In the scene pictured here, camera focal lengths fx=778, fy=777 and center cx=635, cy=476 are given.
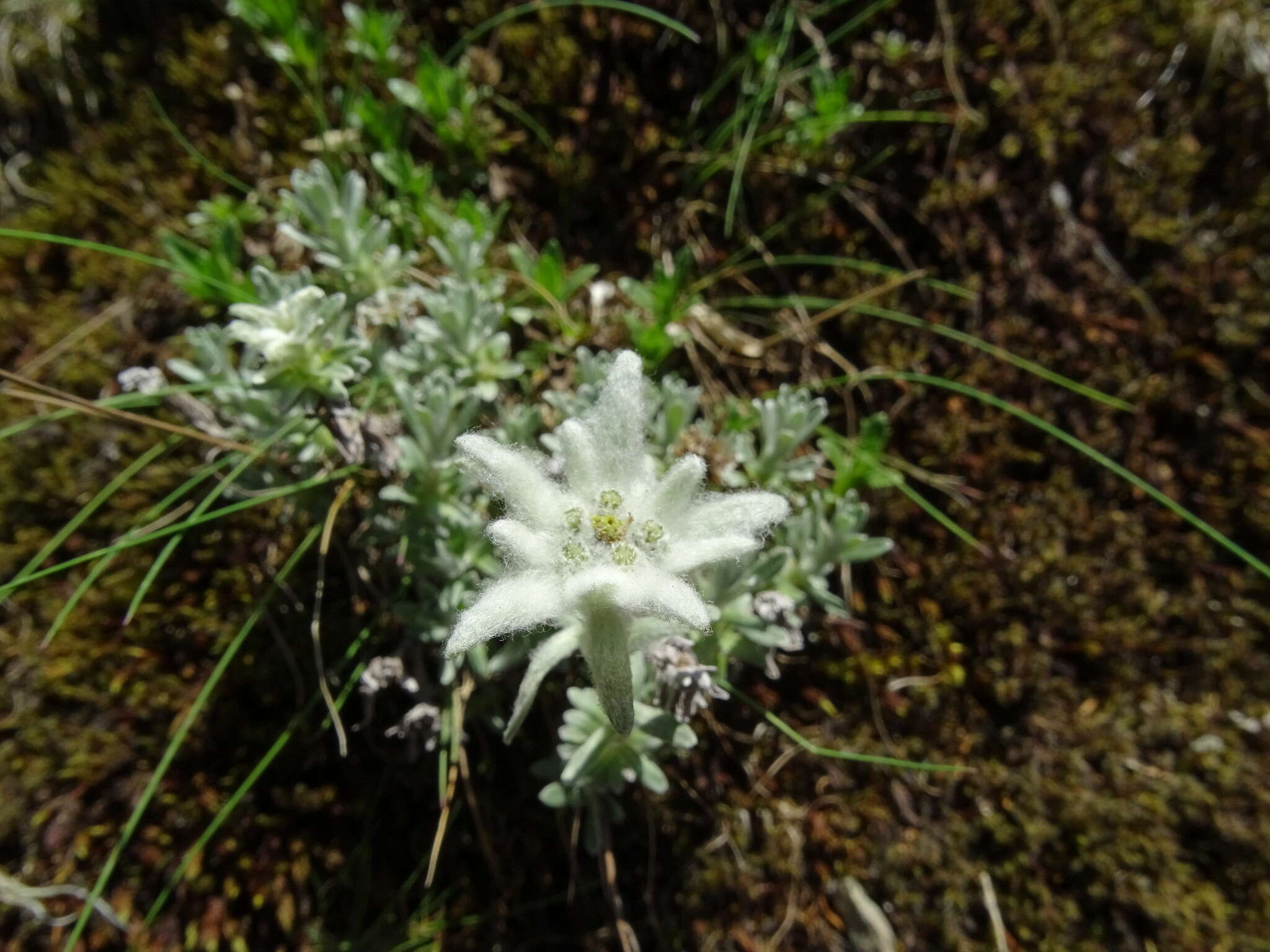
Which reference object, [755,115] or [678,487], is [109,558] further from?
[755,115]

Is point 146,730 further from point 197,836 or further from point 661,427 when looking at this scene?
point 661,427

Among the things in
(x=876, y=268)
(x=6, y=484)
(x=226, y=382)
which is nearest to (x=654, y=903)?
(x=226, y=382)

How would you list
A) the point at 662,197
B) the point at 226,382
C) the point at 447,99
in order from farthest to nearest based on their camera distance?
the point at 662,197
the point at 447,99
the point at 226,382

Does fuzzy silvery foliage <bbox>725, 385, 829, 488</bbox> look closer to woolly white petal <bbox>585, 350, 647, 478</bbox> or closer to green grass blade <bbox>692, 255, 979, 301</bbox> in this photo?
green grass blade <bbox>692, 255, 979, 301</bbox>

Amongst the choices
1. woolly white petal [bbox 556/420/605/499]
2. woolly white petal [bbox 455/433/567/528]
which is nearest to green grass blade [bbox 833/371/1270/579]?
woolly white petal [bbox 556/420/605/499]

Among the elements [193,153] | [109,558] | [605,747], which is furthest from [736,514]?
[193,153]

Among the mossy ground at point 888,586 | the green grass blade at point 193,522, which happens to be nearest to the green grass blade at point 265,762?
the mossy ground at point 888,586
